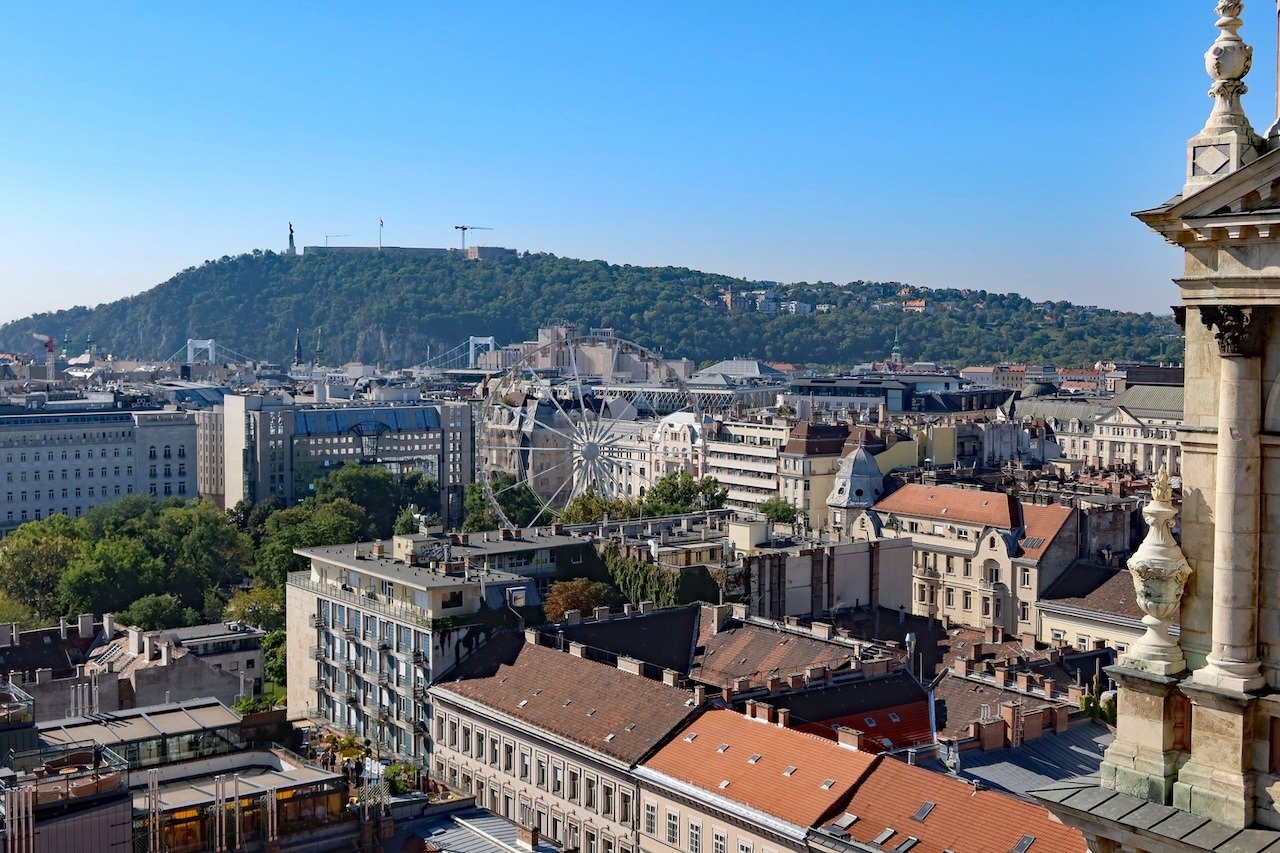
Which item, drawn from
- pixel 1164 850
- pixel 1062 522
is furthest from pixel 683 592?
pixel 1164 850

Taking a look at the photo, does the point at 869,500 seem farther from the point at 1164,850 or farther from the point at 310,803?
the point at 1164,850

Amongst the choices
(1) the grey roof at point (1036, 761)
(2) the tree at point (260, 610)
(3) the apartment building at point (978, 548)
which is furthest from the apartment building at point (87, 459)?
(1) the grey roof at point (1036, 761)

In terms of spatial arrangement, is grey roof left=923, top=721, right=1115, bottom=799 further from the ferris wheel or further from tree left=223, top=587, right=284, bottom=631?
the ferris wheel

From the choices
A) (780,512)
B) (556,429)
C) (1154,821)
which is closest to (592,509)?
(780,512)

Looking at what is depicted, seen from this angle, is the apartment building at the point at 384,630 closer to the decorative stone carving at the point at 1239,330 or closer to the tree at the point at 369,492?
the decorative stone carving at the point at 1239,330

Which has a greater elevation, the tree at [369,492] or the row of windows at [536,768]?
the tree at [369,492]

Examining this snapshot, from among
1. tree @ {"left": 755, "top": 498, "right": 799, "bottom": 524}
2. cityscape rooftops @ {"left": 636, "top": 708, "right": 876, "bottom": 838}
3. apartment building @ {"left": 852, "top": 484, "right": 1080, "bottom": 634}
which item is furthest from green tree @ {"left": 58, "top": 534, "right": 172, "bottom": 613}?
cityscape rooftops @ {"left": 636, "top": 708, "right": 876, "bottom": 838}

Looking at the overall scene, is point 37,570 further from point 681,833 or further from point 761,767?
point 761,767
